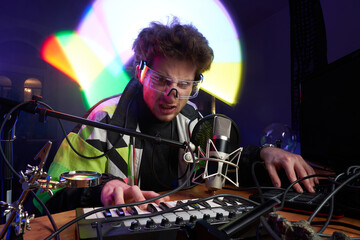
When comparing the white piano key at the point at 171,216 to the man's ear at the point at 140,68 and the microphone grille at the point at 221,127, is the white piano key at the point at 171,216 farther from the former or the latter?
the man's ear at the point at 140,68

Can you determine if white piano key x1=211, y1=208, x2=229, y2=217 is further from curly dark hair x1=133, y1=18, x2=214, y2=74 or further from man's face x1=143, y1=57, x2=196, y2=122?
curly dark hair x1=133, y1=18, x2=214, y2=74

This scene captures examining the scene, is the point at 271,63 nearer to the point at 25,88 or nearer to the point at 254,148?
the point at 254,148

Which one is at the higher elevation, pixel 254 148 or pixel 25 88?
pixel 25 88

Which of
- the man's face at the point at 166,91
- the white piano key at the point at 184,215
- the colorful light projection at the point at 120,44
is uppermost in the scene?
the colorful light projection at the point at 120,44

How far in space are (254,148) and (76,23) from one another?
329 centimetres

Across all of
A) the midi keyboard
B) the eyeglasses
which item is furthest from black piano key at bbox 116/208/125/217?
the eyeglasses

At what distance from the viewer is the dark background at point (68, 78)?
267 centimetres

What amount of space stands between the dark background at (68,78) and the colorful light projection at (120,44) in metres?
0.12

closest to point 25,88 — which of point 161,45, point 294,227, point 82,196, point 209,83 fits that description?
point 209,83

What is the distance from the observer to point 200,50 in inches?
49.1

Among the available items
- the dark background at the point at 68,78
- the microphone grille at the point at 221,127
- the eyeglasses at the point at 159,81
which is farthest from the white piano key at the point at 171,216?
the dark background at the point at 68,78

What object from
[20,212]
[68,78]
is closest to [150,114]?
[20,212]

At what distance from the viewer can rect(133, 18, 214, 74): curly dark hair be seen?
1204 millimetres

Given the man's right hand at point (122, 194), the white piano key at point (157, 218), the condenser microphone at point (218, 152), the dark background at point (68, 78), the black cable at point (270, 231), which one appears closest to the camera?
the black cable at point (270, 231)
